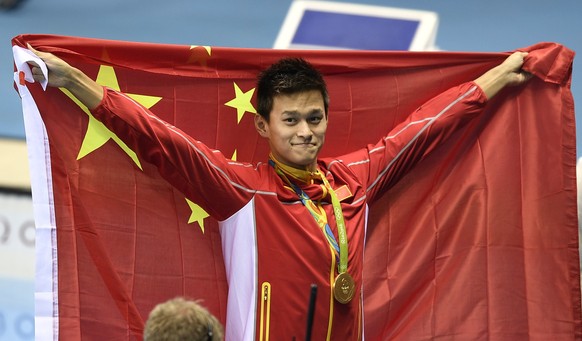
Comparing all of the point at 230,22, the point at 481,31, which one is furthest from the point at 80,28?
the point at 481,31

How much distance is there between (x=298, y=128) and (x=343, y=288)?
20.5 inches

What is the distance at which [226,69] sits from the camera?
12.3 feet

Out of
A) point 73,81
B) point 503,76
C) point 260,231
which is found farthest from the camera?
point 503,76

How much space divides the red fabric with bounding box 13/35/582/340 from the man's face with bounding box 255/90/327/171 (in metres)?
0.29

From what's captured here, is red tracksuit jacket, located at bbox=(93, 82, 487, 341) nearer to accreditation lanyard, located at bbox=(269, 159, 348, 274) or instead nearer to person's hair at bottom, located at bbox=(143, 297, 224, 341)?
accreditation lanyard, located at bbox=(269, 159, 348, 274)

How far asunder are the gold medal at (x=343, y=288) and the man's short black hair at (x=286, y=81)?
57 cm

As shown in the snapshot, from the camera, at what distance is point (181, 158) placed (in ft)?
11.0

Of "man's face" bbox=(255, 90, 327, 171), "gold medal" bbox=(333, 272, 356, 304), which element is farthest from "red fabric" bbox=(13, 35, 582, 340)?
"gold medal" bbox=(333, 272, 356, 304)

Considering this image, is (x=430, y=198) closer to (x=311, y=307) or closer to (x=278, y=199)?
(x=278, y=199)

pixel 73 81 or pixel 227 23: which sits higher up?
pixel 227 23

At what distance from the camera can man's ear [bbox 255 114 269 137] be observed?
3.57 m

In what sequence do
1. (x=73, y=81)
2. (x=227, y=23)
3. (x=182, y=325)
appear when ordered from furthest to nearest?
(x=227, y=23) < (x=73, y=81) < (x=182, y=325)

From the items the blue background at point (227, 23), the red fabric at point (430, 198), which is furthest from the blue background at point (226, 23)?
the red fabric at point (430, 198)

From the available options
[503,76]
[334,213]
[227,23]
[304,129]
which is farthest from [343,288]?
[227,23]
